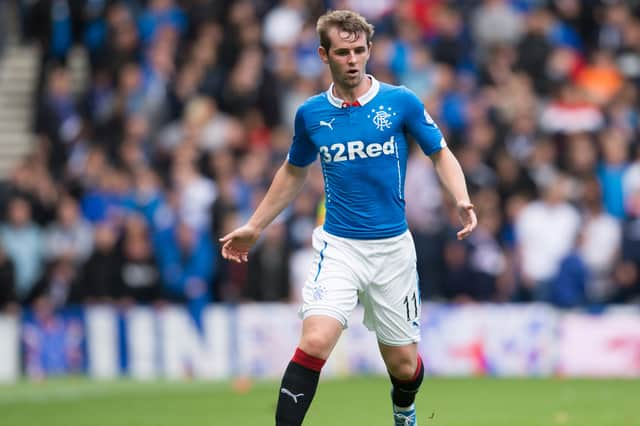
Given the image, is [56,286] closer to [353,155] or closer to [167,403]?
[167,403]

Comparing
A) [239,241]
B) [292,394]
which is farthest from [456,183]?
[292,394]

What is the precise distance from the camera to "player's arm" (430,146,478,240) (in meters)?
8.63

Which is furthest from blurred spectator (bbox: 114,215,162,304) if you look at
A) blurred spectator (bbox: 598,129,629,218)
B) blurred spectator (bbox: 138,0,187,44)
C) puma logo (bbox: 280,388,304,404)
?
puma logo (bbox: 280,388,304,404)

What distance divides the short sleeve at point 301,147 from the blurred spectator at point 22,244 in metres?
10.6

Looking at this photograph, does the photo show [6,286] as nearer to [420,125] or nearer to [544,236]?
[544,236]

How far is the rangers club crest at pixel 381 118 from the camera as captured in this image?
352 inches

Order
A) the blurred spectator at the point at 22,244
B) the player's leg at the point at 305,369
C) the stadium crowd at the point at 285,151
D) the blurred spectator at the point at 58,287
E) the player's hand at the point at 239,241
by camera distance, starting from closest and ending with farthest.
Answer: the player's leg at the point at 305,369 → the player's hand at the point at 239,241 → the stadium crowd at the point at 285,151 → the blurred spectator at the point at 58,287 → the blurred spectator at the point at 22,244

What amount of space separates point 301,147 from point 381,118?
61 cm

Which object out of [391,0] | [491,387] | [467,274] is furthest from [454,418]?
[391,0]

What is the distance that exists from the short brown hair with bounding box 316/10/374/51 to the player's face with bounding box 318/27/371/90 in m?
0.02

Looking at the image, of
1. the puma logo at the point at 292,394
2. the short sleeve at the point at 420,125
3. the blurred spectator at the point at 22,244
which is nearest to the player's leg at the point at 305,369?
the puma logo at the point at 292,394

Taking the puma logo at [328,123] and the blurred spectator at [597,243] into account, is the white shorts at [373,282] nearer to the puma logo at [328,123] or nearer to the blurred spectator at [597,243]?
the puma logo at [328,123]

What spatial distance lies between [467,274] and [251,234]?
893 cm

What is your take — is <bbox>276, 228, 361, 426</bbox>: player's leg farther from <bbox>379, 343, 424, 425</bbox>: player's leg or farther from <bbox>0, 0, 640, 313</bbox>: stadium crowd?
<bbox>0, 0, 640, 313</bbox>: stadium crowd
